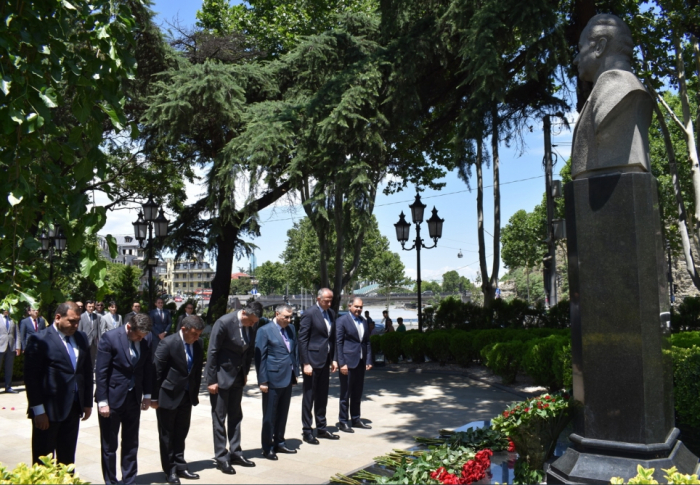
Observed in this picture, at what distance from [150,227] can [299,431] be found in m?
10.7

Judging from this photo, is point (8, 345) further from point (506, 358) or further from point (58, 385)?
point (506, 358)

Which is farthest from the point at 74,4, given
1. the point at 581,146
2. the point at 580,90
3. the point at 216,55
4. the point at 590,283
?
the point at 216,55

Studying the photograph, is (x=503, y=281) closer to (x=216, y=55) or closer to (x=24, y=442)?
(x=216, y=55)

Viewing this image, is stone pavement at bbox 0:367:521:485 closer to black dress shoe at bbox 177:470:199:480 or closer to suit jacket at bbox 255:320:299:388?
black dress shoe at bbox 177:470:199:480

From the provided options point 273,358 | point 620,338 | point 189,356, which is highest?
point 620,338

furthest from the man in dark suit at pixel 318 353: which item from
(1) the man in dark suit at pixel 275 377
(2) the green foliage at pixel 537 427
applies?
(2) the green foliage at pixel 537 427

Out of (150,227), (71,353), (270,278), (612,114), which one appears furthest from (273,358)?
(270,278)

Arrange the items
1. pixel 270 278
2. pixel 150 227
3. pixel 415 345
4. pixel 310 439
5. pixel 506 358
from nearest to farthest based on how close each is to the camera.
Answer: pixel 310 439 → pixel 506 358 → pixel 415 345 → pixel 150 227 → pixel 270 278

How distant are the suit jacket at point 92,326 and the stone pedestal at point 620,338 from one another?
1092 centimetres

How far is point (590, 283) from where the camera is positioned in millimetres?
4977

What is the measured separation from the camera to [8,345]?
1263 centimetres

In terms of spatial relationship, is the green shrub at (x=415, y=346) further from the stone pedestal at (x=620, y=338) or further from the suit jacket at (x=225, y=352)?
the stone pedestal at (x=620, y=338)

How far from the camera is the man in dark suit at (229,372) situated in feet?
22.2

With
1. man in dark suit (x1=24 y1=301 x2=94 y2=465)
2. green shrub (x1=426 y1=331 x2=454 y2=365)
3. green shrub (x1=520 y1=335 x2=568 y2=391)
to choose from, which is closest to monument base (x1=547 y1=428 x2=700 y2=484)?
man in dark suit (x1=24 y1=301 x2=94 y2=465)
